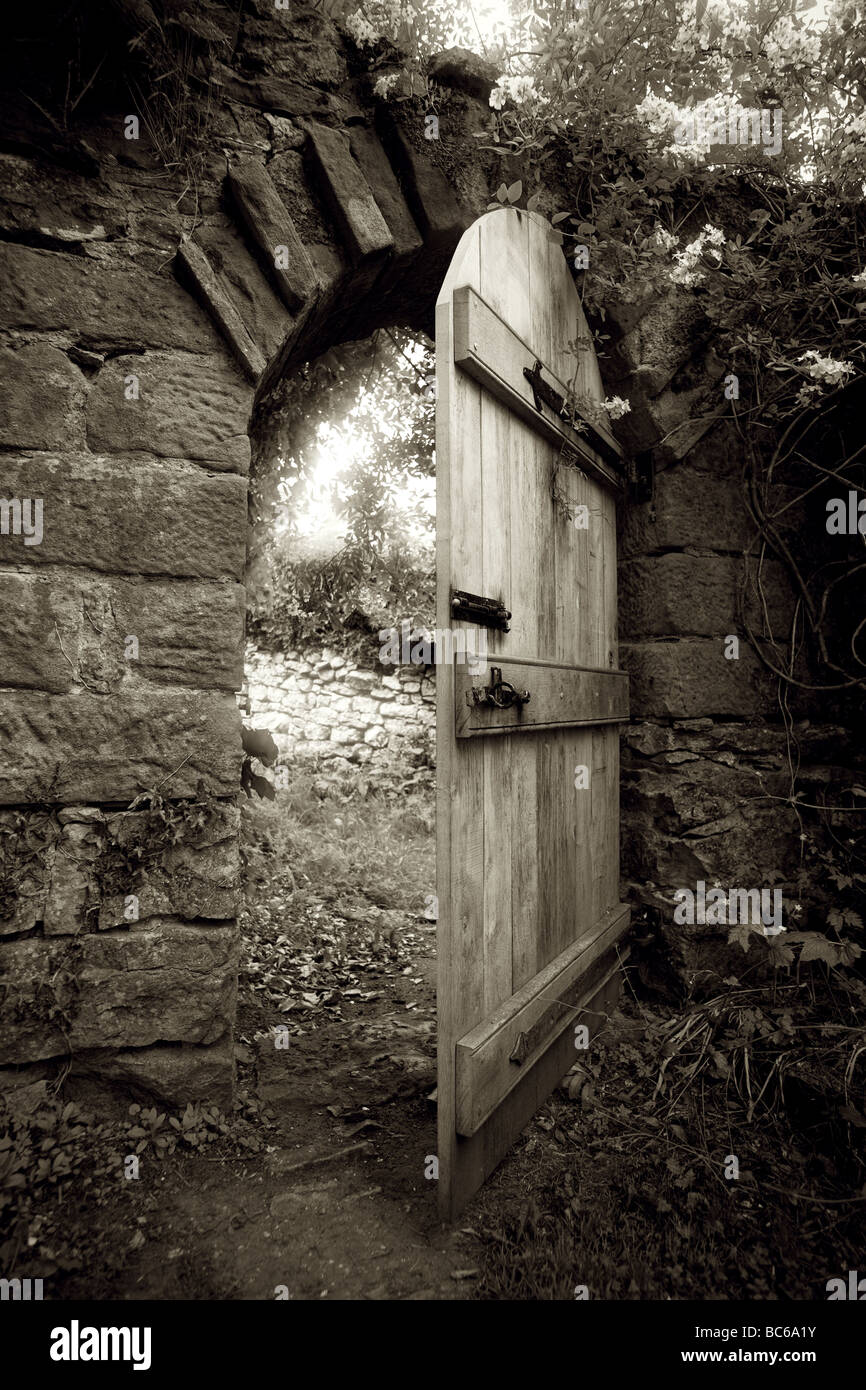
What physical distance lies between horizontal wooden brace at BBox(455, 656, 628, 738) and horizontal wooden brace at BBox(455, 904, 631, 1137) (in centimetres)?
79

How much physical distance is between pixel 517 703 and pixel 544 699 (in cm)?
23

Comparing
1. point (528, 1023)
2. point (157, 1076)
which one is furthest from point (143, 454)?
point (528, 1023)

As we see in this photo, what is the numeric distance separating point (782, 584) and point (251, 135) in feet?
8.34

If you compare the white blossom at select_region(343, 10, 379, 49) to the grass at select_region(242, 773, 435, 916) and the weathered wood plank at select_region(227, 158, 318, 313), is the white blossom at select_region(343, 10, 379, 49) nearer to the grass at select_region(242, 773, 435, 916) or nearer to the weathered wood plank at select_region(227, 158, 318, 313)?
the weathered wood plank at select_region(227, 158, 318, 313)

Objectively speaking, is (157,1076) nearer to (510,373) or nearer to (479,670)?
(479,670)

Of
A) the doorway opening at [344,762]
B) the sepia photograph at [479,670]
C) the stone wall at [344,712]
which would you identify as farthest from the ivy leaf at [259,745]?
the stone wall at [344,712]

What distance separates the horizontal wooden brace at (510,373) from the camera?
1881 mm

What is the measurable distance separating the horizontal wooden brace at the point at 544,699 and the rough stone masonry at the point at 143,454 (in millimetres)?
805

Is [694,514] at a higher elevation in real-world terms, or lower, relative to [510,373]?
lower

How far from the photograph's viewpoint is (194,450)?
86.0 inches

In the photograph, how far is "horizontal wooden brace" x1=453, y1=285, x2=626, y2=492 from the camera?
6.17 feet

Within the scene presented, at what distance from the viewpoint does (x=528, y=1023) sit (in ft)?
6.96

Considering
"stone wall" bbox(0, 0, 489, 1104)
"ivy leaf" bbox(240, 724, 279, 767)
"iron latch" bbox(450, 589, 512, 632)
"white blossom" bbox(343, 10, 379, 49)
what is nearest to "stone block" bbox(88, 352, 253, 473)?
"stone wall" bbox(0, 0, 489, 1104)
